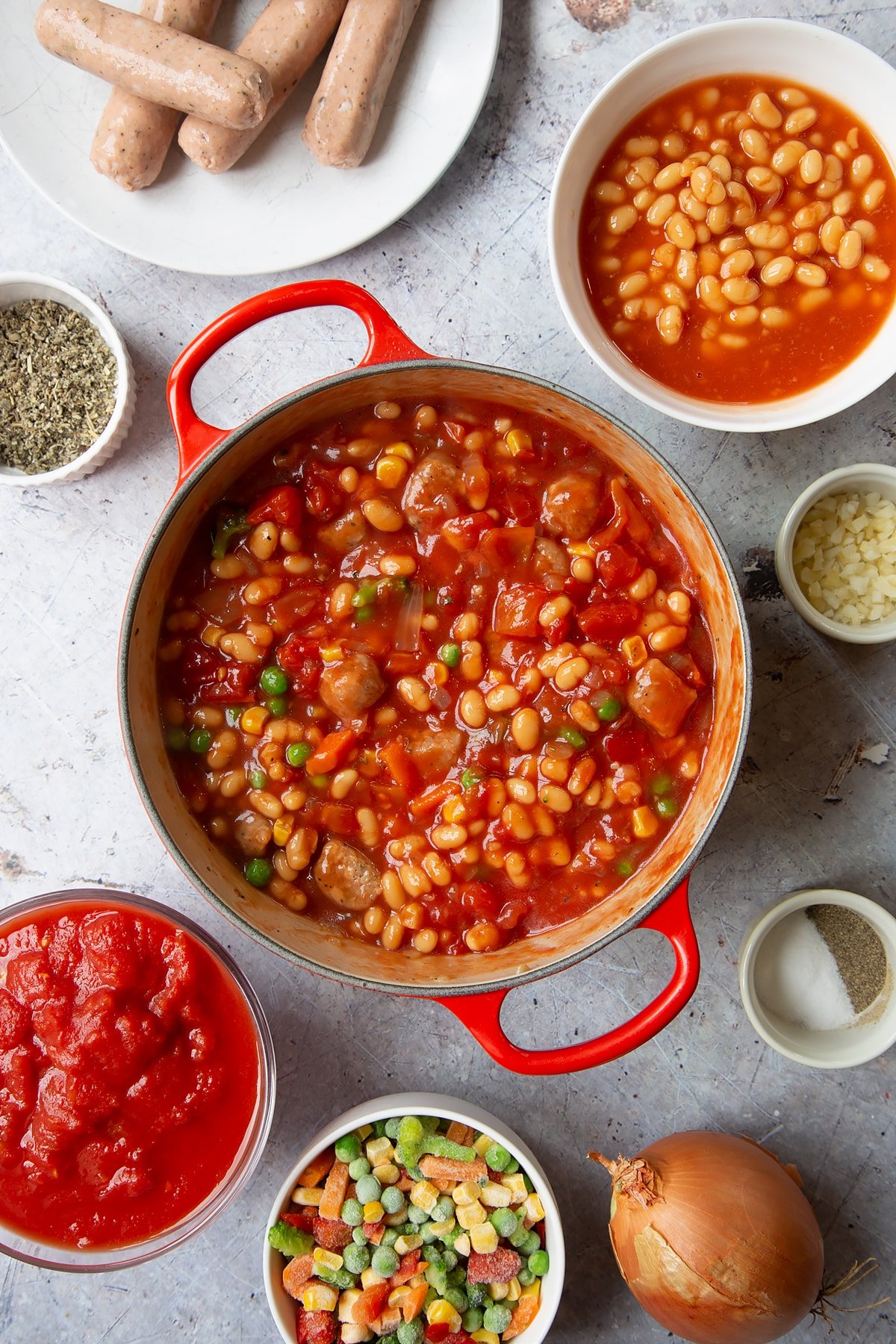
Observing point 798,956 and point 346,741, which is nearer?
point 346,741

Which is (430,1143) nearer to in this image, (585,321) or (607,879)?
(607,879)

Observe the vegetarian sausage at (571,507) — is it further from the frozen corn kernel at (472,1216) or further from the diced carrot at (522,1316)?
the diced carrot at (522,1316)

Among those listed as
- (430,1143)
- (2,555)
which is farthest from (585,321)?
(430,1143)

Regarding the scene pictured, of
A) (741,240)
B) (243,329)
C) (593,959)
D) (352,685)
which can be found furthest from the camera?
(593,959)

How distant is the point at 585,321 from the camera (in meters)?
2.73

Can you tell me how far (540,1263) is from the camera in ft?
9.48

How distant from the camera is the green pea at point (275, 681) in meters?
2.70

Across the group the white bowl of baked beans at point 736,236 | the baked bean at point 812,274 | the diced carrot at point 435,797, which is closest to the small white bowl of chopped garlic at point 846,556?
the white bowl of baked beans at point 736,236

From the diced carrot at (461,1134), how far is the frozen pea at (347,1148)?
0.91ft

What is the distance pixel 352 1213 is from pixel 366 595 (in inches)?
72.5

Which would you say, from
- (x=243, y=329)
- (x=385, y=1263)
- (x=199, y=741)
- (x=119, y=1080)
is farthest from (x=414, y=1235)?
(x=243, y=329)

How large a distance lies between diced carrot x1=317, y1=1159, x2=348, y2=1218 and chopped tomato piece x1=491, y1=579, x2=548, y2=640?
66.7 inches

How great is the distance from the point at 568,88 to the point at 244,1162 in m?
3.42

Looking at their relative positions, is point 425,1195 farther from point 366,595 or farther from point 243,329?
point 243,329
